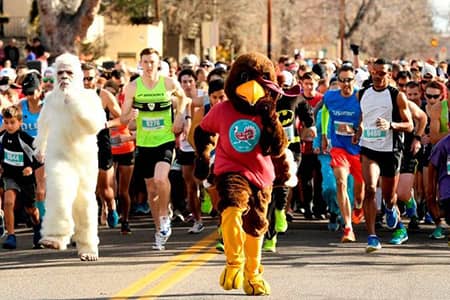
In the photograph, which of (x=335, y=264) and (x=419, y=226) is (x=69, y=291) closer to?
(x=335, y=264)

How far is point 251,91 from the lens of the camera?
10.6 metres

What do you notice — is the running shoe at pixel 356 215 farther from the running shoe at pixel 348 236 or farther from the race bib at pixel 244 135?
the race bib at pixel 244 135

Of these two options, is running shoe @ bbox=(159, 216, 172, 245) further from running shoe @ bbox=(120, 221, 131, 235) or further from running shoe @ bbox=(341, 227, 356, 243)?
running shoe @ bbox=(341, 227, 356, 243)

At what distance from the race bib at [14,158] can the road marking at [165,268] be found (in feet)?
7.33

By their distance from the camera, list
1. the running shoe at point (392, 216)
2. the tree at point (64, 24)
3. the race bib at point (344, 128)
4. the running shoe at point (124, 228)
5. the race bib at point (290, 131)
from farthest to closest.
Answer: the tree at point (64, 24)
the running shoe at point (124, 228)
the race bib at point (344, 128)
the race bib at point (290, 131)
the running shoe at point (392, 216)

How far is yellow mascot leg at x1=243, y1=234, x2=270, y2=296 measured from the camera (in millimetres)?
10266

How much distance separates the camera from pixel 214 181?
1075cm

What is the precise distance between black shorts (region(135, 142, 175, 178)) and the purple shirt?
3.00 meters

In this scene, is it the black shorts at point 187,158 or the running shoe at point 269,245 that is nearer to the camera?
the running shoe at point 269,245

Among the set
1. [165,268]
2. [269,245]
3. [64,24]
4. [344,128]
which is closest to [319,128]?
[344,128]

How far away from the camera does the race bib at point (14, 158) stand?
47.1ft

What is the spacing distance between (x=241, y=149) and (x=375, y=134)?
3.74m

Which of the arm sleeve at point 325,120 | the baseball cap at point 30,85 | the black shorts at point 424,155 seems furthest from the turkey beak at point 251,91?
the black shorts at point 424,155

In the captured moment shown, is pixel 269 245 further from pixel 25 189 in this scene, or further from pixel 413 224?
pixel 413 224
